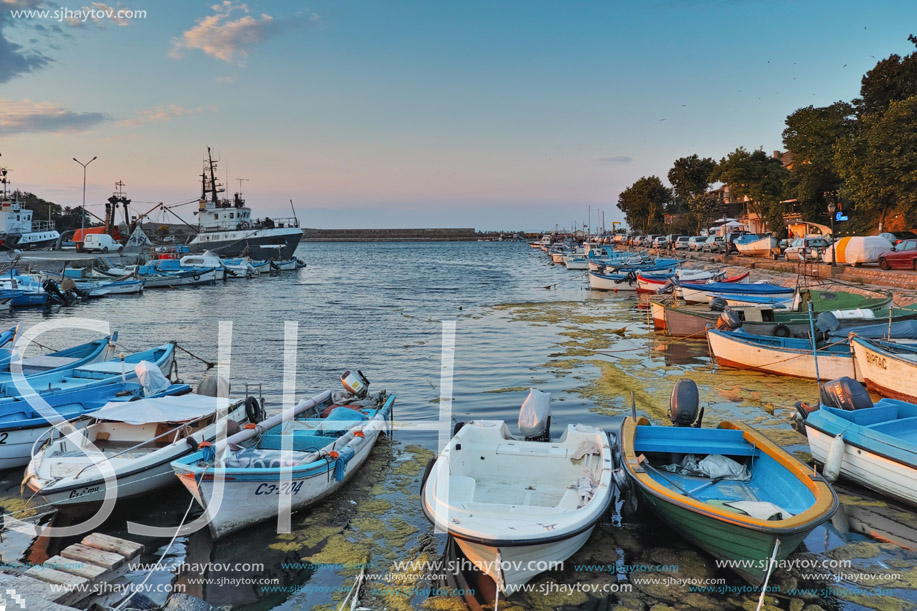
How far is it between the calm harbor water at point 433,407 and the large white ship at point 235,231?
35.2 m

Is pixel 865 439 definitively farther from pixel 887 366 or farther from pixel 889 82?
pixel 889 82

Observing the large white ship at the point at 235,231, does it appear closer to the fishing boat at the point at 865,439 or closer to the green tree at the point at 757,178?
the green tree at the point at 757,178

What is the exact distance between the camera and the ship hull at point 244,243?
7125cm

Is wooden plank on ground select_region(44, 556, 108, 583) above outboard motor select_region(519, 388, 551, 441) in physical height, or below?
below

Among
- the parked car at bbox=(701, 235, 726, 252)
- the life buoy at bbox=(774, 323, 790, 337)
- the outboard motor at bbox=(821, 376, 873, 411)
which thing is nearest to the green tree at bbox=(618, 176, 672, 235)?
the parked car at bbox=(701, 235, 726, 252)

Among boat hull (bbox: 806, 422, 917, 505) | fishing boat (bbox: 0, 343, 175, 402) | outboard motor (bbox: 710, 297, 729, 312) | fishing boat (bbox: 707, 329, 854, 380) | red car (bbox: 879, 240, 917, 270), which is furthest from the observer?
red car (bbox: 879, 240, 917, 270)

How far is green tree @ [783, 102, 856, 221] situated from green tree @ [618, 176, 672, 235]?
4580cm

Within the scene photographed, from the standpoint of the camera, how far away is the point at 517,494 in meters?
8.06

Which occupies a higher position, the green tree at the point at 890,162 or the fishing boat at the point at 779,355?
the green tree at the point at 890,162

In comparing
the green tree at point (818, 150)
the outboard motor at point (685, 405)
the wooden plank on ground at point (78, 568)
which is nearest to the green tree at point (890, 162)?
the green tree at point (818, 150)

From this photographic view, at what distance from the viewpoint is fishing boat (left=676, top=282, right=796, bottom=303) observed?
80.9 feet

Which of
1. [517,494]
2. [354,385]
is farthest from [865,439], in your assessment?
[354,385]

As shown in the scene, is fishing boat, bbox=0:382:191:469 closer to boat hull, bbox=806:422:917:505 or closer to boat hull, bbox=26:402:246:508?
boat hull, bbox=26:402:246:508

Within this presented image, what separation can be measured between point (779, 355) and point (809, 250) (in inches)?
972
